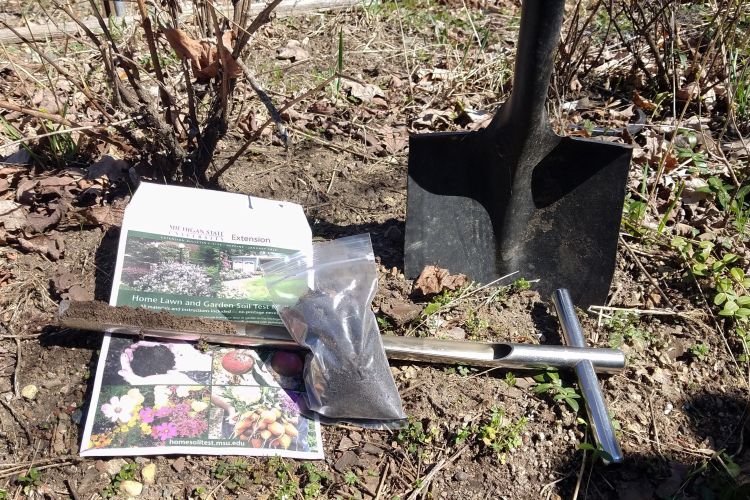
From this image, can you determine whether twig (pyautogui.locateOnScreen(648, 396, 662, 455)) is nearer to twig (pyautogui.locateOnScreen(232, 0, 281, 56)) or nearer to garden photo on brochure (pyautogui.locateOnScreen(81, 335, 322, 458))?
garden photo on brochure (pyautogui.locateOnScreen(81, 335, 322, 458))

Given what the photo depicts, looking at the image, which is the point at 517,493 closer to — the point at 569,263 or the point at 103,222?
the point at 569,263

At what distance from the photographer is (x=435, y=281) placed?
189 cm

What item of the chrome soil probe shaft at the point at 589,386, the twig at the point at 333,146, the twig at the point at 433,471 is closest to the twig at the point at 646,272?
the chrome soil probe shaft at the point at 589,386

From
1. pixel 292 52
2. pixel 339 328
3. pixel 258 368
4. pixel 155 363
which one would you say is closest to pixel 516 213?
pixel 339 328

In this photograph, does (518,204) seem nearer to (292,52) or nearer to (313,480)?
(313,480)

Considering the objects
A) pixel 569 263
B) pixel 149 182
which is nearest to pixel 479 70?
pixel 569 263

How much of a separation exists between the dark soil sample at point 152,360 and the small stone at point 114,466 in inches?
8.5

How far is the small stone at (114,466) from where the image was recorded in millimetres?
1428

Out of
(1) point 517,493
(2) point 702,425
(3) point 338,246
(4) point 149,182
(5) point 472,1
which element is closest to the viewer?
(1) point 517,493

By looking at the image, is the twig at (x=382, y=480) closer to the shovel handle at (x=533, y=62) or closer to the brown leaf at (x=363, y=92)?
the shovel handle at (x=533, y=62)

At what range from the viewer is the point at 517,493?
147 cm

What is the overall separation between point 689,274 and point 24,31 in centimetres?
295

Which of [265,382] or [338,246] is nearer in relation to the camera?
[265,382]

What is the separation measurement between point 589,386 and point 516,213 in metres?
0.57
